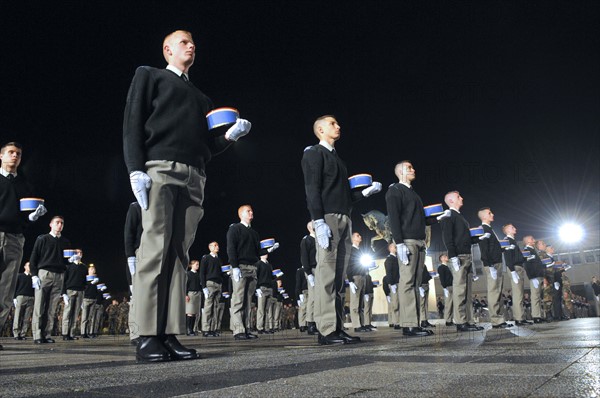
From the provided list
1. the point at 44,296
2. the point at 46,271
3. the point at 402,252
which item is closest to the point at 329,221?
the point at 402,252

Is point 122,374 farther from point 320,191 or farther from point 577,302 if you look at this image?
point 577,302

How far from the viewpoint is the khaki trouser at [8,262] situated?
18.9ft

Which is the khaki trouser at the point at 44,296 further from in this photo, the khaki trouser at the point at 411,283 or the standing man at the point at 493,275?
the standing man at the point at 493,275

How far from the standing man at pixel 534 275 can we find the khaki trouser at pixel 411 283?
703 centimetres

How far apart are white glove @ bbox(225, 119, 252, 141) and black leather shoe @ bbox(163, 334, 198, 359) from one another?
1.51 meters

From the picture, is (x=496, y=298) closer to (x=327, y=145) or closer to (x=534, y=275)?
(x=534, y=275)

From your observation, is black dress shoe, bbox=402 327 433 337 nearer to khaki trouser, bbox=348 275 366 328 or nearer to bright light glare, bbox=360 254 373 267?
bright light glare, bbox=360 254 373 267

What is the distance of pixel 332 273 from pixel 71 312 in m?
9.05

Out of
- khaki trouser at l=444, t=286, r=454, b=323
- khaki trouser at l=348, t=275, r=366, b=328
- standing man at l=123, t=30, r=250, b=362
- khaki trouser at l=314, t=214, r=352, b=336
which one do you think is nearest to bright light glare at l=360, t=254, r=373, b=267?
khaki trouser at l=348, t=275, r=366, b=328

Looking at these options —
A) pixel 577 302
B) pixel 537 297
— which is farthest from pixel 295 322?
pixel 537 297

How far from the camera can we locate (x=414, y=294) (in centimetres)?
630

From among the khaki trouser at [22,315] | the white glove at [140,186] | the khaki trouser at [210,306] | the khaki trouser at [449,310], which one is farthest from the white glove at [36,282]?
the khaki trouser at [449,310]

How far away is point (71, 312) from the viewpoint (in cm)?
1141

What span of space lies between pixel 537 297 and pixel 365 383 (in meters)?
12.1
